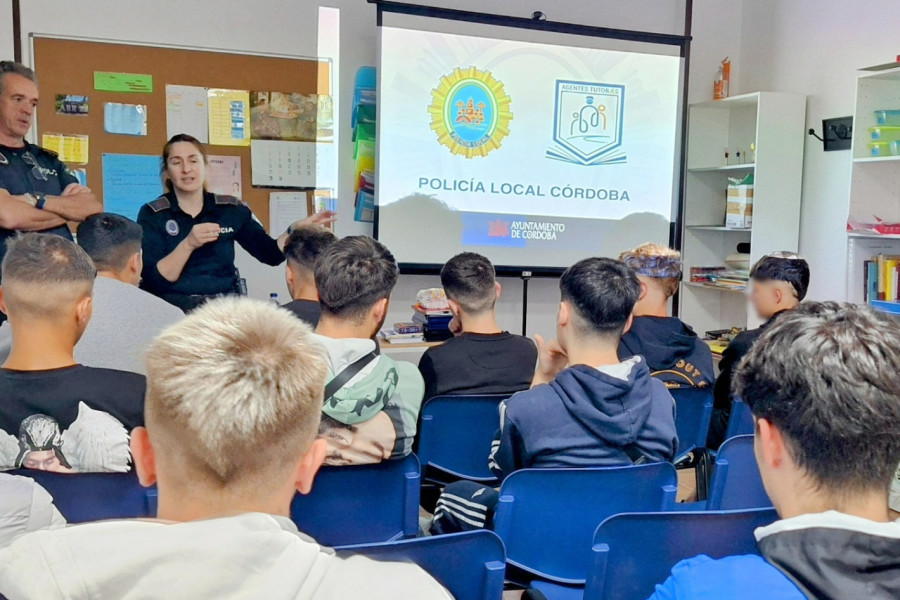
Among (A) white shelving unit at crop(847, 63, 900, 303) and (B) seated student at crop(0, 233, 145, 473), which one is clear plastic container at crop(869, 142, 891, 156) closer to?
(A) white shelving unit at crop(847, 63, 900, 303)

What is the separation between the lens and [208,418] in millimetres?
863

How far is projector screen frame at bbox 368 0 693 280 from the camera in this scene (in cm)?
446

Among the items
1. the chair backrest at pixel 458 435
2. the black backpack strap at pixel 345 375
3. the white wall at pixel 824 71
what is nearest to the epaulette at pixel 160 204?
the chair backrest at pixel 458 435

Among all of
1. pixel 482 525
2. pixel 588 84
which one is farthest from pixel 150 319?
pixel 588 84

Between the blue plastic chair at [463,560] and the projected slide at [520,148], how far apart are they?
11.3 feet

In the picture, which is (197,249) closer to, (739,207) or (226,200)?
(226,200)

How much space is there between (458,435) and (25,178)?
2.18 metres

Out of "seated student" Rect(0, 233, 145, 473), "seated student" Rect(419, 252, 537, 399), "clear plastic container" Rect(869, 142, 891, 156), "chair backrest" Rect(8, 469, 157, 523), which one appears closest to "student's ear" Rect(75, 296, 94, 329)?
"seated student" Rect(0, 233, 145, 473)

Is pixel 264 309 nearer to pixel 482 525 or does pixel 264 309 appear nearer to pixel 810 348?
pixel 810 348

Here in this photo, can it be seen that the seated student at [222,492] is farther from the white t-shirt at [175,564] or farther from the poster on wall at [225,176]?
the poster on wall at [225,176]

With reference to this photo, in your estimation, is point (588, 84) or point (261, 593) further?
point (588, 84)

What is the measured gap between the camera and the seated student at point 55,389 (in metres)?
1.65

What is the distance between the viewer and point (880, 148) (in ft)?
13.2

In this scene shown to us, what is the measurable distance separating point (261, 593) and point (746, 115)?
209 inches
